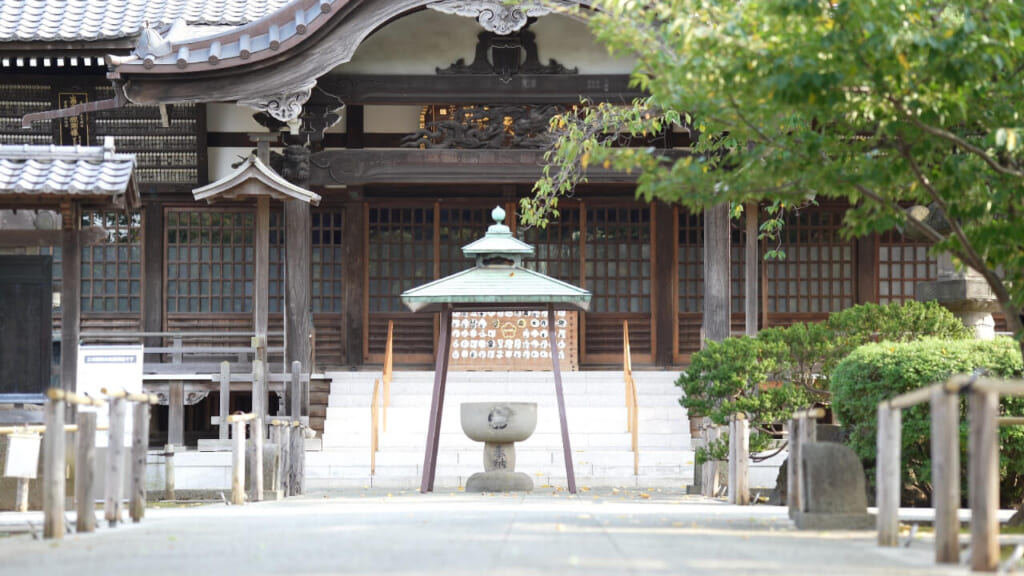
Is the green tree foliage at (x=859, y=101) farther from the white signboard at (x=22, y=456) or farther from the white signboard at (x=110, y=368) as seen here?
the white signboard at (x=110, y=368)

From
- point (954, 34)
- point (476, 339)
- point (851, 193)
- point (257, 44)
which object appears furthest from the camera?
point (476, 339)

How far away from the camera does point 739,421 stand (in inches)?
513

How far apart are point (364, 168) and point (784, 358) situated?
6.50 meters

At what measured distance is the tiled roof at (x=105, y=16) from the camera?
18688 mm

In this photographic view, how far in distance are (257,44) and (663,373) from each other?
7.53 metres

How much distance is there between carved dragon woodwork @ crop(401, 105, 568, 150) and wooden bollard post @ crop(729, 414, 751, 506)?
635 cm

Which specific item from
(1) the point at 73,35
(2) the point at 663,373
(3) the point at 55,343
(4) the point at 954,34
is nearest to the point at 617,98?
(2) the point at 663,373

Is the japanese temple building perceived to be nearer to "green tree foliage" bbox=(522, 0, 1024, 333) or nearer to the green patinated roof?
the green patinated roof

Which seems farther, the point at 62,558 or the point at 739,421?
the point at 739,421

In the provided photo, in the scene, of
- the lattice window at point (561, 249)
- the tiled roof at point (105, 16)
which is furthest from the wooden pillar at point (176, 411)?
the lattice window at point (561, 249)

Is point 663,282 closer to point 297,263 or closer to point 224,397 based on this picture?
point 297,263

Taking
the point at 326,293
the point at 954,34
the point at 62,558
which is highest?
the point at 954,34

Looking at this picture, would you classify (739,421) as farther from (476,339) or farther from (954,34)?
(476,339)

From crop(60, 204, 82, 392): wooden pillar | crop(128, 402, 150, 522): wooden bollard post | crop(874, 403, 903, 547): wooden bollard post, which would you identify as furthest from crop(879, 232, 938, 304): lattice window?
crop(128, 402, 150, 522): wooden bollard post
